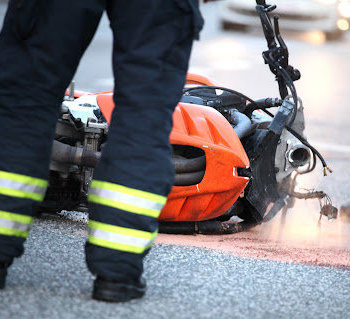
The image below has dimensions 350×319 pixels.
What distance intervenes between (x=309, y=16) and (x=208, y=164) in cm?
1361

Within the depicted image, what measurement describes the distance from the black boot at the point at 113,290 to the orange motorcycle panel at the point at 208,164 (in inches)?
47.7

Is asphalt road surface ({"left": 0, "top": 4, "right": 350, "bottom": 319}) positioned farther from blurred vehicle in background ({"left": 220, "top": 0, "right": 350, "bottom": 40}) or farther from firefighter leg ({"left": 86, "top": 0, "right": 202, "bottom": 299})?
blurred vehicle in background ({"left": 220, "top": 0, "right": 350, "bottom": 40})

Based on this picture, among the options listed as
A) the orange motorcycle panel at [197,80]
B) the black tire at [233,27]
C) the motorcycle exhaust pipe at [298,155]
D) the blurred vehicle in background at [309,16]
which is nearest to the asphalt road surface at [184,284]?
the motorcycle exhaust pipe at [298,155]

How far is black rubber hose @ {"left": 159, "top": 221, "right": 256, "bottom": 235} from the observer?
433cm

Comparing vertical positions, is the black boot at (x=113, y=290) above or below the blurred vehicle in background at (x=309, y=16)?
above

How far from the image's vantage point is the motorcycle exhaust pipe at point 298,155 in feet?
15.0

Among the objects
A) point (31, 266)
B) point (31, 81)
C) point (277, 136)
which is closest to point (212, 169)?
point (277, 136)

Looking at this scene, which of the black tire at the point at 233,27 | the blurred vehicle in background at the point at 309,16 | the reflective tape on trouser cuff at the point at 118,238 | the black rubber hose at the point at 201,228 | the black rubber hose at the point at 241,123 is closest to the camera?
the reflective tape on trouser cuff at the point at 118,238

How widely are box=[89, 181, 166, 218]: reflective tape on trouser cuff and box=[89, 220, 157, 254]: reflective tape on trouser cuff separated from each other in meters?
0.07

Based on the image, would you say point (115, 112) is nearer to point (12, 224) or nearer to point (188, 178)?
point (12, 224)

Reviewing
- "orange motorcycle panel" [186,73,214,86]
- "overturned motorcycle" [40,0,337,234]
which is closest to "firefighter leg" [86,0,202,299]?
"overturned motorcycle" [40,0,337,234]

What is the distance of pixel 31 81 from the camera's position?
9.66 ft

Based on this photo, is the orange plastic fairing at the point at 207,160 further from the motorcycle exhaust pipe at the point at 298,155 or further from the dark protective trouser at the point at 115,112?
the dark protective trouser at the point at 115,112

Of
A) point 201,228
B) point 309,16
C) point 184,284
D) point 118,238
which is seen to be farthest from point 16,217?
point 309,16
